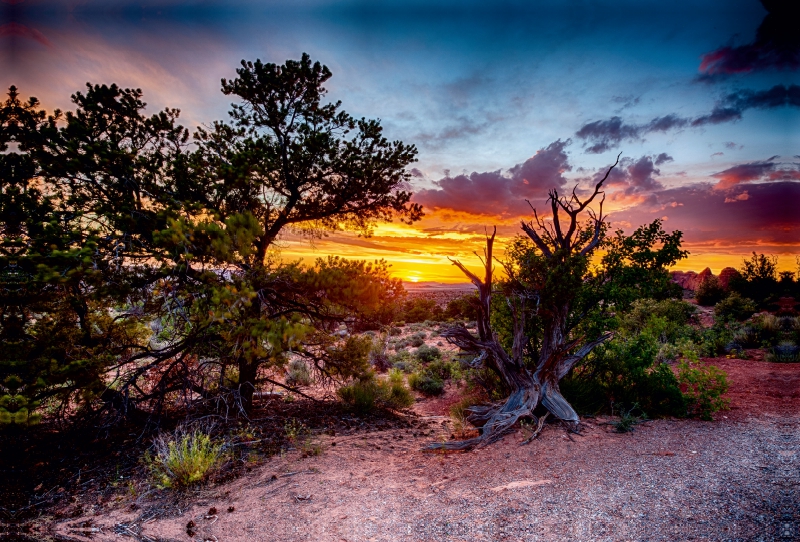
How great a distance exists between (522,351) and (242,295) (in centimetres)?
545

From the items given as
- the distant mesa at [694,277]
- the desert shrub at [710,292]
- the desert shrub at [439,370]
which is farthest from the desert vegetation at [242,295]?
the distant mesa at [694,277]

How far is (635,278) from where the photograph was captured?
8.11 metres

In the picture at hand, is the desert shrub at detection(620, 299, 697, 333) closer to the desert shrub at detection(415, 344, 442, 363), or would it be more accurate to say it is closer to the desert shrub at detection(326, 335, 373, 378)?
the desert shrub at detection(415, 344, 442, 363)

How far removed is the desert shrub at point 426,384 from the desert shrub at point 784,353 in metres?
10.7

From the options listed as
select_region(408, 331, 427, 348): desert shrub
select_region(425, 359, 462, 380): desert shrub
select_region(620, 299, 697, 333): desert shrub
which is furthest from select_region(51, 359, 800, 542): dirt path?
select_region(408, 331, 427, 348): desert shrub

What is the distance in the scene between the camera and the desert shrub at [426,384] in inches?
508

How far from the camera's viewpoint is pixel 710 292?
3441cm

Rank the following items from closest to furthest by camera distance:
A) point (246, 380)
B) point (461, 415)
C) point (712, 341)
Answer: point (246, 380) → point (461, 415) → point (712, 341)

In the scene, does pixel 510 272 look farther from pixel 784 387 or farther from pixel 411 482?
pixel 784 387

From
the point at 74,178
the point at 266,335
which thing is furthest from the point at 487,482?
the point at 74,178

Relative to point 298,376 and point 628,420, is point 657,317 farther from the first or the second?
point 298,376

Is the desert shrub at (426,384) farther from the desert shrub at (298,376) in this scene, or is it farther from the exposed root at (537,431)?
the exposed root at (537,431)

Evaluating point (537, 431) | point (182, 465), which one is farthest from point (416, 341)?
point (182, 465)

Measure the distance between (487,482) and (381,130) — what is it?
6.59 meters
